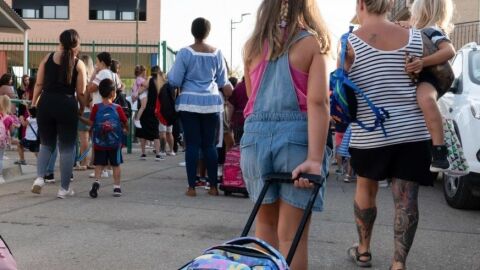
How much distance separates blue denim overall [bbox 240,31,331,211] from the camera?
9.93 feet

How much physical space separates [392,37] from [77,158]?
23.5 feet

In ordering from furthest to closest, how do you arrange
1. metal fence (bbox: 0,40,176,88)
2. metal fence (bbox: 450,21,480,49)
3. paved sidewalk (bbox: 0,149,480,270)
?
metal fence (bbox: 450,21,480,49) → metal fence (bbox: 0,40,176,88) → paved sidewalk (bbox: 0,149,480,270)

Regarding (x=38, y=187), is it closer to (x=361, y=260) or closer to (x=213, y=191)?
(x=213, y=191)

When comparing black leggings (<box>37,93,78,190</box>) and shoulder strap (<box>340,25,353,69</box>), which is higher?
shoulder strap (<box>340,25,353,69</box>)

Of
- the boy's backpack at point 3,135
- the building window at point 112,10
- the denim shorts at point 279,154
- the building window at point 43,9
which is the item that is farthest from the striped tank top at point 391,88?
the building window at point 43,9

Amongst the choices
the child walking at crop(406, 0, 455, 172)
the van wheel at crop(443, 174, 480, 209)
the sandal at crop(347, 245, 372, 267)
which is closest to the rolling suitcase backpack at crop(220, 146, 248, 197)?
the van wheel at crop(443, 174, 480, 209)

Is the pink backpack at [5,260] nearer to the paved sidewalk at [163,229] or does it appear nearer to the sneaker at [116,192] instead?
the paved sidewalk at [163,229]

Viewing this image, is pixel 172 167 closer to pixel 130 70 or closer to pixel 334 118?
pixel 334 118

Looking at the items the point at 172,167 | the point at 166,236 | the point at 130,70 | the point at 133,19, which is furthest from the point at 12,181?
the point at 133,19

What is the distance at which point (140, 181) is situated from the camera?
886 cm

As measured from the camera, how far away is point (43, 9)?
1727 inches

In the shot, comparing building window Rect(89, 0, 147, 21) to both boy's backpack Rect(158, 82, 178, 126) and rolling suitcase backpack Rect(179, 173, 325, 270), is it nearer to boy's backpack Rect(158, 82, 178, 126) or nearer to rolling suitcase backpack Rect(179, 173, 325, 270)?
boy's backpack Rect(158, 82, 178, 126)

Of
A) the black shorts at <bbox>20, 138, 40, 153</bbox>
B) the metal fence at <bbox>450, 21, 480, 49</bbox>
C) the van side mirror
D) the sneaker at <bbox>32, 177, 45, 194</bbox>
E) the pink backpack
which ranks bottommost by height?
the sneaker at <bbox>32, 177, 45, 194</bbox>

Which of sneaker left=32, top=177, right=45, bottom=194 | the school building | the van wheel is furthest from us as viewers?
the school building
